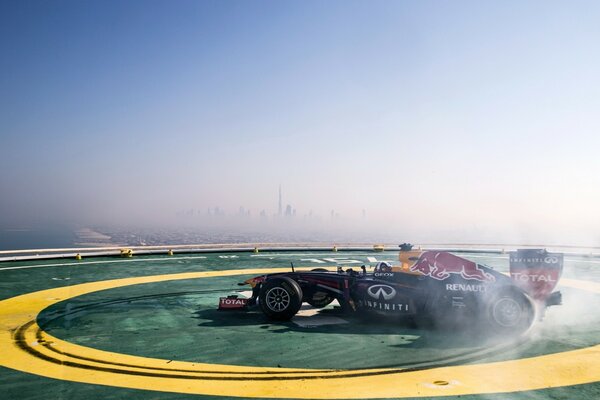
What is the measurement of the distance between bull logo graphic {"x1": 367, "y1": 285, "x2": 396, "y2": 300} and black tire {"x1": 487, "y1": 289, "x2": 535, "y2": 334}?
210 cm

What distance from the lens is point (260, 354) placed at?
28.7 feet

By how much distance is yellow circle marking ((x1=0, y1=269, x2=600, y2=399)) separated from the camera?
698cm

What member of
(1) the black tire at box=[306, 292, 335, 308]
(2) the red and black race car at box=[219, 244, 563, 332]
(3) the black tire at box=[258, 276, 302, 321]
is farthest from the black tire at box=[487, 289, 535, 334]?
(3) the black tire at box=[258, 276, 302, 321]

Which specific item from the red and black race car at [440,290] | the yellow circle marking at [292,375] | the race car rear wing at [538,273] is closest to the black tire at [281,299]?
the red and black race car at [440,290]

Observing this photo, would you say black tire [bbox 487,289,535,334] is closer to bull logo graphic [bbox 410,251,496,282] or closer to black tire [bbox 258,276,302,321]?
bull logo graphic [bbox 410,251,496,282]

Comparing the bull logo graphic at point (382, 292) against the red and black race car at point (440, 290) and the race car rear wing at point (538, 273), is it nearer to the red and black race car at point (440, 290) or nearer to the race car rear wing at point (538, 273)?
the red and black race car at point (440, 290)

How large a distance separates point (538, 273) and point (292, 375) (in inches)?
267

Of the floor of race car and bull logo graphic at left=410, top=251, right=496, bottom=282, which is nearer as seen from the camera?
the floor of race car

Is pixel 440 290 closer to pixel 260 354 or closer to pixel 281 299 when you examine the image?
pixel 281 299

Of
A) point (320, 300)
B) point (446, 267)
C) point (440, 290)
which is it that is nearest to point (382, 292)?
point (440, 290)

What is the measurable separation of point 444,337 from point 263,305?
4.14 m

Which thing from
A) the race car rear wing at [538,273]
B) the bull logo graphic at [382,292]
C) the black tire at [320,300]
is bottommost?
the black tire at [320,300]

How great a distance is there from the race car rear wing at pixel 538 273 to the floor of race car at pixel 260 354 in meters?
0.82

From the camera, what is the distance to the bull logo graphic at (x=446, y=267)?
1079 centimetres
